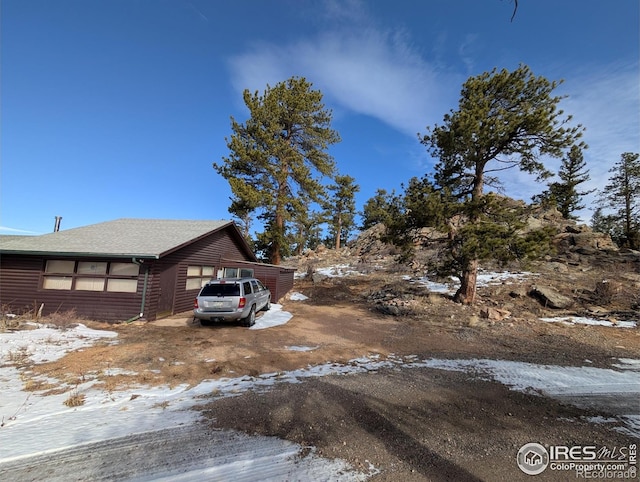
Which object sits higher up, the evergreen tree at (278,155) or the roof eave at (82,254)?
the evergreen tree at (278,155)

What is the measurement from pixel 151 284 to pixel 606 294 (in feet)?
70.4

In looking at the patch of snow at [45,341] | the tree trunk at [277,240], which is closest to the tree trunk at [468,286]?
the tree trunk at [277,240]

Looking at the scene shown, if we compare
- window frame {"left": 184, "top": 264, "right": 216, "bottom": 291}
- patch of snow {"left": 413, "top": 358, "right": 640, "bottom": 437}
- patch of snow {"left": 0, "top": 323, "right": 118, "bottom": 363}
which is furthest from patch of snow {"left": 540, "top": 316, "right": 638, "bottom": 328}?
patch of snow {"left": 0, "top": 323, "right": 118, "bottom": 363}

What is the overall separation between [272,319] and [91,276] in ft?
25.2

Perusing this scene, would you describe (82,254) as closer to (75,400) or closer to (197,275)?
(197,275)

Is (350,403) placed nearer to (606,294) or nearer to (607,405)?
(607,405)

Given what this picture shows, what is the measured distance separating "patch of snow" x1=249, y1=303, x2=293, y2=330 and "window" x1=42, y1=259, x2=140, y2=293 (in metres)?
5.34

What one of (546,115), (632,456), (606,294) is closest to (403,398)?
(632,456)

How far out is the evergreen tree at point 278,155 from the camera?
66.3ft

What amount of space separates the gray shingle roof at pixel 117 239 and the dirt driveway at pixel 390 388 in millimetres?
3129

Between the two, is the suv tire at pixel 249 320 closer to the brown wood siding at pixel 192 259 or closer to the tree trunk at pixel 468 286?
the brown wood siding at pixel 192 259

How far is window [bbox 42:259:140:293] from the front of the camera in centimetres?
1209

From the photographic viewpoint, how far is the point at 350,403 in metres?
4.82

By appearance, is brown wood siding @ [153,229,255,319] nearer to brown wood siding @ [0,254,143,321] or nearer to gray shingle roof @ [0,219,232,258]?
gray shingle roof @ [0,219,232,258]
